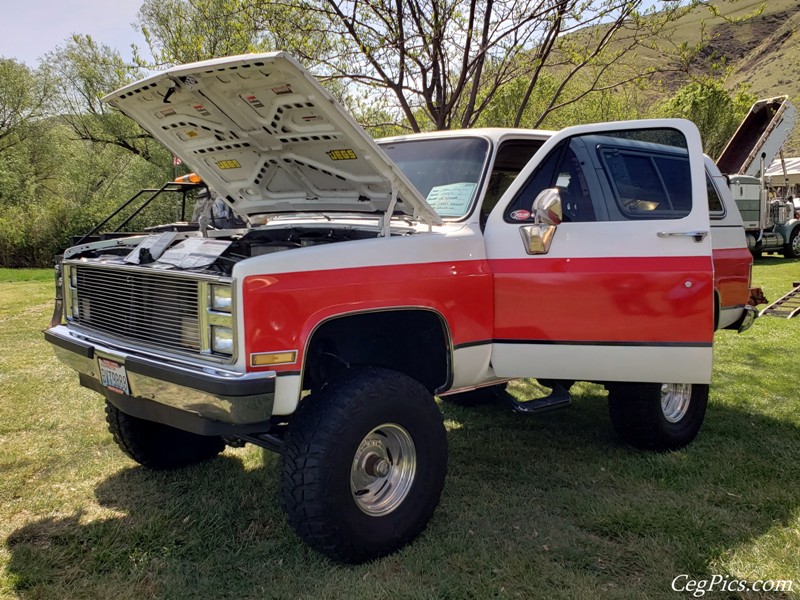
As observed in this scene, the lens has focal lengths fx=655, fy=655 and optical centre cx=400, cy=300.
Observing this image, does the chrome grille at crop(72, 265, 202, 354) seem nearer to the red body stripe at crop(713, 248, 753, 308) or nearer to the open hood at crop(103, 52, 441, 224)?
the open hood at crop(103, 52, 441, 224)

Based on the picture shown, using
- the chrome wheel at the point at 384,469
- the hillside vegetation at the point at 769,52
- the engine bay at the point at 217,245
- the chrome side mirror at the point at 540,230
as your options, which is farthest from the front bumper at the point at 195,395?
the hillside vegetation at the point at 769,52

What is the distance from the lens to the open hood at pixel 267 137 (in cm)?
311

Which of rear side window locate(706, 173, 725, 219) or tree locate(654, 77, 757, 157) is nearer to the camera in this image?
rear side window locate(706, 173, 725, 219)

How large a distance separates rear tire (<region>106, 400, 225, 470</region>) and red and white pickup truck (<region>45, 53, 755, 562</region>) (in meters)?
0.01

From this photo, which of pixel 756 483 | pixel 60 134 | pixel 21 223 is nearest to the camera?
pixel 756 483

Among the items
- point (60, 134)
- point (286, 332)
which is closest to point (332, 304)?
point (286, 332)

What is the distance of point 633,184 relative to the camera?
4059 mm

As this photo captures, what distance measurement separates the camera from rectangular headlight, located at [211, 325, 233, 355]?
282 cm

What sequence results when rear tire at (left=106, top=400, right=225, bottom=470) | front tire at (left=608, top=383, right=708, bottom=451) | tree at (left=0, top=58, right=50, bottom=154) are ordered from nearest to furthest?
1. rear tire at (left=106, top=400, right=225, bottom=470)
2. front tire at (left=608, top=383, right=708, bottom=451)
3. tree at (left=0, top=58, right=50, bottom=154)

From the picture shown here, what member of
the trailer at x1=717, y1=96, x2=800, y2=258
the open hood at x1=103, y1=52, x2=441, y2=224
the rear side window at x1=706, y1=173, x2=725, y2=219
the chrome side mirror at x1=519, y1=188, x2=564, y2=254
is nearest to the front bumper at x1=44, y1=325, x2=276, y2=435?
the open hood at x1=103, y1=52, x2=441, y2=224

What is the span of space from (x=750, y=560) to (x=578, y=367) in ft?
4.01

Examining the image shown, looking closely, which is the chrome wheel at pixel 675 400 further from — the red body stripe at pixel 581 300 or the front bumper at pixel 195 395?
the front bumper at pixel 195 395

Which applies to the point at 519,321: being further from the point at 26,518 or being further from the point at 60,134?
the point at 60,134

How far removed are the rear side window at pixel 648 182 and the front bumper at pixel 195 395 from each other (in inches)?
91.3
